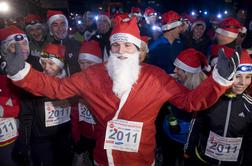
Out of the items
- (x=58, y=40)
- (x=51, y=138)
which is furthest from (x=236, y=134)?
(x=58, y=40)

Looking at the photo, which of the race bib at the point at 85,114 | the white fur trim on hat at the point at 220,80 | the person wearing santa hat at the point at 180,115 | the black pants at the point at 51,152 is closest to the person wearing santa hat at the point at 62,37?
the race bib at the point at 85,114

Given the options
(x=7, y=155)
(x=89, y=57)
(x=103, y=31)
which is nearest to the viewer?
(x=7, y=155)

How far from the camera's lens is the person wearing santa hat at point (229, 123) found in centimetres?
384

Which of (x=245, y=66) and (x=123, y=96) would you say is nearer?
(x=123, y=96)

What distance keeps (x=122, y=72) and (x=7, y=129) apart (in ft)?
6.42

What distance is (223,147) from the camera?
3963 mm

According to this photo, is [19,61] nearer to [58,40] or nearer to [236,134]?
[236,134]

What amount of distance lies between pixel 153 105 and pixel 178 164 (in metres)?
2.04

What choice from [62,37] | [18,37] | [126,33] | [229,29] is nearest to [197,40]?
[229,29]

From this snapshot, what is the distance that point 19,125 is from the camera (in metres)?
4.62

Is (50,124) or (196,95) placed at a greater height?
(196,95)

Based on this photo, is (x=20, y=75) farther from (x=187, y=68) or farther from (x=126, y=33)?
(x=187, y=68)

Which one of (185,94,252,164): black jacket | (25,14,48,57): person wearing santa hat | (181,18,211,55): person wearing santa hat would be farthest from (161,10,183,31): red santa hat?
(185,94,252,164): black jacket

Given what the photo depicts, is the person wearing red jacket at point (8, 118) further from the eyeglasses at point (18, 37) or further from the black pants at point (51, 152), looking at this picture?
the eyeglasses at point (18, 37)
